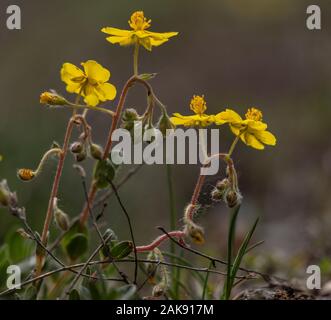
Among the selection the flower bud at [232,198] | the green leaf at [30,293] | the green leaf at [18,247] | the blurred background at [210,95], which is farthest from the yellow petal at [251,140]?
the blurred background at [210,95]

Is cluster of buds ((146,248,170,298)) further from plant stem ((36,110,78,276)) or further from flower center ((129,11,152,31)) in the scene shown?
flower center ((129,11,152,31))

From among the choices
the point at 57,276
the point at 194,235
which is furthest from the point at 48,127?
the point at 194,235

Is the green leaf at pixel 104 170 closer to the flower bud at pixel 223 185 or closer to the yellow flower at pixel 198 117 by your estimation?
the yellow flower at pixel 198 117

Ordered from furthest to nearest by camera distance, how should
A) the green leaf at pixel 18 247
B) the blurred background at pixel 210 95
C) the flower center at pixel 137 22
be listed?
the blurred background at pixel 210 95, the green leaf at pixel 18 247, the flower center at pixel 137 22

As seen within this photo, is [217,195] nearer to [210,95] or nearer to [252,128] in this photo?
[252,128]

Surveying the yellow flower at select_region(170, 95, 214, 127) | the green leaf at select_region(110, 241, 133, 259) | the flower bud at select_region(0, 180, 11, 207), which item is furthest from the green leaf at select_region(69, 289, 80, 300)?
Result: the yellow flower at select_region(170, 95, 214, 127)
